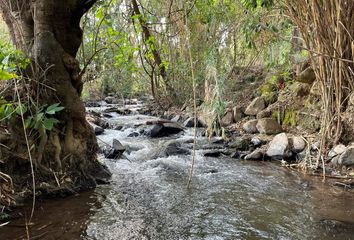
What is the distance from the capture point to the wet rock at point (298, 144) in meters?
5.05

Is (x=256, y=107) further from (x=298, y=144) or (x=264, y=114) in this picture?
(x=298, y=144)

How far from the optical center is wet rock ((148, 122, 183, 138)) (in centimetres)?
723

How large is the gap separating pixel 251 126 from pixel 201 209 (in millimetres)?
4002

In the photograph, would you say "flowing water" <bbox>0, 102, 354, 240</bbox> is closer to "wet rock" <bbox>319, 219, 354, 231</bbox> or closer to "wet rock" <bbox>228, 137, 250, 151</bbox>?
"wet rock" <bbox>319, 219, 354, 231</bbox>

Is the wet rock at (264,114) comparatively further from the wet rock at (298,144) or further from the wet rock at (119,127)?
the wet rock at (119,127)

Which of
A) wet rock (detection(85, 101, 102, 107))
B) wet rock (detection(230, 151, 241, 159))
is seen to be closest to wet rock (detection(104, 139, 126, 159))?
wet rock (detection(230, 151, 241, 159))

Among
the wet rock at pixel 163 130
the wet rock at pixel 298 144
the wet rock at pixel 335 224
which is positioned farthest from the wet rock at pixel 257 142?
the wet rock at pixel 335 224

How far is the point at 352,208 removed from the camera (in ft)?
9.76

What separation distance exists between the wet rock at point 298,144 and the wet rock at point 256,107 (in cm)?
210

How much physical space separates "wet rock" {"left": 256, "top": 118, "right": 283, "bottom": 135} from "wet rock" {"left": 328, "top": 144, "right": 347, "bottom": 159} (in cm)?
166

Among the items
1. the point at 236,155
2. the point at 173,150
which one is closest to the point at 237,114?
the point at 236,155

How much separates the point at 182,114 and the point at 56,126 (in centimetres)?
645

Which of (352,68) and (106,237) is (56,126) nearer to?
(106,237)

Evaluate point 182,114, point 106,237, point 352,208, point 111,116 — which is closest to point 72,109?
point 106,237
